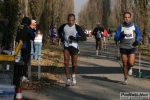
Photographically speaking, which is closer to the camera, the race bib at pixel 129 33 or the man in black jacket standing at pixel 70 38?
the man in black jacket standing at pixel 70 38

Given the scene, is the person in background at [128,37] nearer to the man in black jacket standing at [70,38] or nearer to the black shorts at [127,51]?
the black shorts at [127,51]

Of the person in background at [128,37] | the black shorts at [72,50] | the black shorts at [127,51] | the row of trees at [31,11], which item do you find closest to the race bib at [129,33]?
the person in background at [128,37]

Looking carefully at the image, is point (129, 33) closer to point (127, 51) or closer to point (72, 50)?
point (127, 51)

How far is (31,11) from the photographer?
83.7 feet

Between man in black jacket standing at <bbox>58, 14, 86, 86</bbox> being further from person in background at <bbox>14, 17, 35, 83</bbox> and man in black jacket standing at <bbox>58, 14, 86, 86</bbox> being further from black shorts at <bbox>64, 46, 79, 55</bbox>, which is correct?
person in background at <bbox>14, 17, 35, 83</bbox>

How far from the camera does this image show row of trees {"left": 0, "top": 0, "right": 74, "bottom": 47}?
11.9 metres

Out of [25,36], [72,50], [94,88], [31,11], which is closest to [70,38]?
[72,50]

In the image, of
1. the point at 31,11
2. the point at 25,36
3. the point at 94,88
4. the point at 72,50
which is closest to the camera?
the point at 94,88

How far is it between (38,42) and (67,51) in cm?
772

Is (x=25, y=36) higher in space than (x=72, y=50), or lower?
higher

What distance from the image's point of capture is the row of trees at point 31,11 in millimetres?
11938

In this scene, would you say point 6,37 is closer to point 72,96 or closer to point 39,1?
point 72,96

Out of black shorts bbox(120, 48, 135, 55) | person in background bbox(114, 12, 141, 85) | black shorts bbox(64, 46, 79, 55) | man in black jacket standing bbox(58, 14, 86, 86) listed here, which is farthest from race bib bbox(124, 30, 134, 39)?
black shorts bbox(64, 46, 79, 55)

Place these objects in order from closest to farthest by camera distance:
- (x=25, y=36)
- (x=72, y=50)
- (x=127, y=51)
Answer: (x=72, y=50) < (x=25, y=36) < (x=127, y=51)
